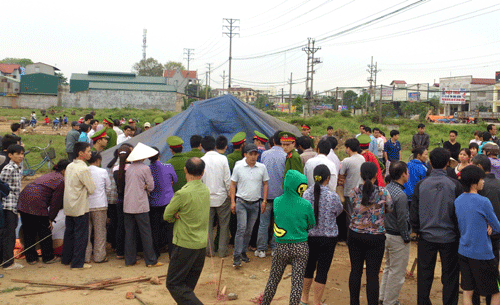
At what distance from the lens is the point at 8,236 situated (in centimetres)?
602

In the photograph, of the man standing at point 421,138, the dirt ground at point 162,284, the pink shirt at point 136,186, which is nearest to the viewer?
the dirt ground at point 162,284


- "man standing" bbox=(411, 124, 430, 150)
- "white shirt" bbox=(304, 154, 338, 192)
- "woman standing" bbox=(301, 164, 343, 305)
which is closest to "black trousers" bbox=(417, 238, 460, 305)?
"woman standing" bbox=(301, 164, 343, 305)

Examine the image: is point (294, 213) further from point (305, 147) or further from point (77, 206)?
point (77, 206)

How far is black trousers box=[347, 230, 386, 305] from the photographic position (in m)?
4.35

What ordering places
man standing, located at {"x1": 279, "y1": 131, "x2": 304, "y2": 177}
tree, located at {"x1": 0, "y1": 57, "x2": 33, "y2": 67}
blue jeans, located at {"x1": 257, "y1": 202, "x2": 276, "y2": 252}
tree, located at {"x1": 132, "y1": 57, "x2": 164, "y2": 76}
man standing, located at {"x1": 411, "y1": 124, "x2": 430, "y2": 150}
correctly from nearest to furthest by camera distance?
man standing, located at {"x1": 279, "y1": 131, "x2": 304, "y2": 177} < blue jeans, located at {"x1": 257, "y1": 202, "x2": 276, "y2": 252} < man standing, located at {"x1": 411, "y1": 124, "x2": 430, "y2": 150} < tree, located at {"x1": 132, "y1": 57, "x2": 164, "y2": 76} < tree, located at {"x1": 0, "y1": 57, "x2": 33, "y2": 67}

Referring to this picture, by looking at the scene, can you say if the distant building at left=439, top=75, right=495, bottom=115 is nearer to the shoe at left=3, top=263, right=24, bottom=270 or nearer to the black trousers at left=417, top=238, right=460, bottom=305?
the black trousers at left=417, top=238, right=460, bottom=305

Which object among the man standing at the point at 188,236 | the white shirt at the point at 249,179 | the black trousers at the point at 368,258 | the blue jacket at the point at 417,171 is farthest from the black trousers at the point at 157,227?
the blue jacket at the point at 417,171

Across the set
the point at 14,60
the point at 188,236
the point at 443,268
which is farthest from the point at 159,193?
the point at 14,60

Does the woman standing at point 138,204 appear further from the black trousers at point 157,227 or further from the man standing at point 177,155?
the man standing at point 177,155

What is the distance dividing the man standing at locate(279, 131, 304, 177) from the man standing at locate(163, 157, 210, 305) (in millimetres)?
2311

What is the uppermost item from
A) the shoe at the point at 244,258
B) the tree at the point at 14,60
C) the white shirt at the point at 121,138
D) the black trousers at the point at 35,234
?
the tree at the point at 14,60

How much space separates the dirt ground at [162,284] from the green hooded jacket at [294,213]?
4.41 ft

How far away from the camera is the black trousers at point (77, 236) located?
6.11 m

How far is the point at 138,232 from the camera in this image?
669 cm
